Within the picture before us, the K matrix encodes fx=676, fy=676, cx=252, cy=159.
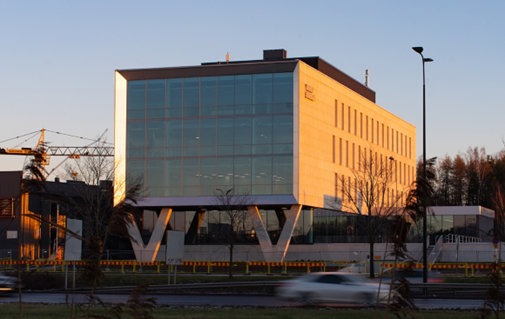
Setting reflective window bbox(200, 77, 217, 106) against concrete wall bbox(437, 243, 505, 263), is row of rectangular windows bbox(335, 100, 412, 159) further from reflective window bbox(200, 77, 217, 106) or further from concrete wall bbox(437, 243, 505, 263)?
concrete wall bbox(437, 243, 505, 263)

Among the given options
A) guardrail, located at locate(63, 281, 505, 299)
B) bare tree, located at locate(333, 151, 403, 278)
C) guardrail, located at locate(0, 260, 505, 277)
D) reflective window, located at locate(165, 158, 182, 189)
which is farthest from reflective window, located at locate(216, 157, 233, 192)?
guardrail, located at locate(63, 281, 505, 299)

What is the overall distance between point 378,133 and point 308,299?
5639 centimetres

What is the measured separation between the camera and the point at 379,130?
3150 inches

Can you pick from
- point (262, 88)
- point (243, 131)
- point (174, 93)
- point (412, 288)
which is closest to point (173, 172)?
point (174, 93)

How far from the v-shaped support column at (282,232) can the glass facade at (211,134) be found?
2.23 metres

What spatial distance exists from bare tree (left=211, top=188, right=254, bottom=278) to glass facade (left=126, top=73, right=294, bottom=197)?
4.30ft

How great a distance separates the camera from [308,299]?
2533 cm

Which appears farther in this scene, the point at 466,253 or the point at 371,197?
the point at 466,253

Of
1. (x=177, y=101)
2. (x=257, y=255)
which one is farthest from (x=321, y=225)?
(x=177, y=101)

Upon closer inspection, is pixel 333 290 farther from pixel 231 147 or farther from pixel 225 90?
pixel 225 90

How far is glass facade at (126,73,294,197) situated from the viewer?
59.8 meters

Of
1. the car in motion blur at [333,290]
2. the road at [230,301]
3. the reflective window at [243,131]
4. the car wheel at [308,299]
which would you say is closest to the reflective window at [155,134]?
the reflective window at [243,131]

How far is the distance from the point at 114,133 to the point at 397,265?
57.2m

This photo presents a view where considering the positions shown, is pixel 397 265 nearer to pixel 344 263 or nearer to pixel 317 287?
pixel 317 287
